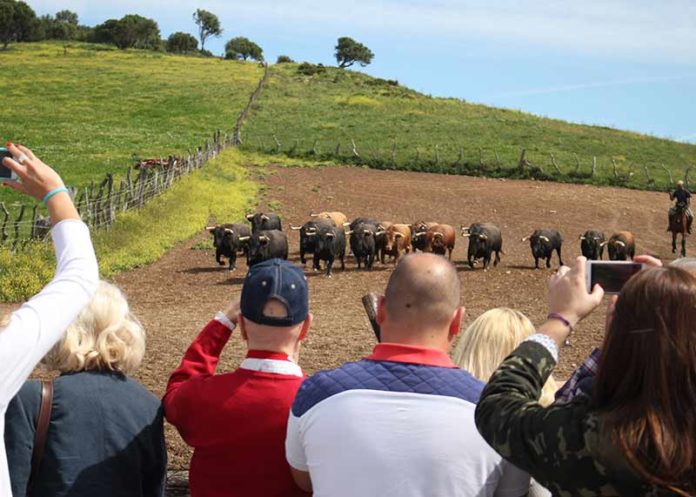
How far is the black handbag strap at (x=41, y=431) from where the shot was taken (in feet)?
11.1

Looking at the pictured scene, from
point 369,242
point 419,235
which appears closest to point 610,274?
point 369,242

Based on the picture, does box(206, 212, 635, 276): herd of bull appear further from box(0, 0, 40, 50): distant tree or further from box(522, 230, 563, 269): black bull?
box(0, 0, 40, 50): distant tree

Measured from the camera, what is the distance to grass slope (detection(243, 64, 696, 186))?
44969 millimetres

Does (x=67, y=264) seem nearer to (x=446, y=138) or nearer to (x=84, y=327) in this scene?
(x=84, y=327)

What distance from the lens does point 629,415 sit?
228 cm

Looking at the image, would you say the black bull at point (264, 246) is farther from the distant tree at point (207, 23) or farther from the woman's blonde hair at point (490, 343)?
the distant tree at point (207, 23)

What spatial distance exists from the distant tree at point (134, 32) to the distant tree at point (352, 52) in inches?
945

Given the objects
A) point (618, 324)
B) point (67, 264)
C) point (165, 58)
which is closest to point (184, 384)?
point (67, 264)

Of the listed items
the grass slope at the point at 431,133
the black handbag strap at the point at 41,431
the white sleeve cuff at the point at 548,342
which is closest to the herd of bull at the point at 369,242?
the black handbag strap at the point at 41,431

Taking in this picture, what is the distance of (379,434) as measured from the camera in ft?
9.23

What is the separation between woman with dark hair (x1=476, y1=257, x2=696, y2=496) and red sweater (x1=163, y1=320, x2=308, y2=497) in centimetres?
108

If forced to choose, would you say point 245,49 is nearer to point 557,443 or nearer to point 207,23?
point 207,23

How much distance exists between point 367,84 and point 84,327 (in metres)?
73.8

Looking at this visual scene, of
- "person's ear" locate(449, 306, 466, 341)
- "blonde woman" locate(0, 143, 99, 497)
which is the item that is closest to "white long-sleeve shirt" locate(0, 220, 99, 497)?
"blonde woman" locate(0, 143, 99, 497)
